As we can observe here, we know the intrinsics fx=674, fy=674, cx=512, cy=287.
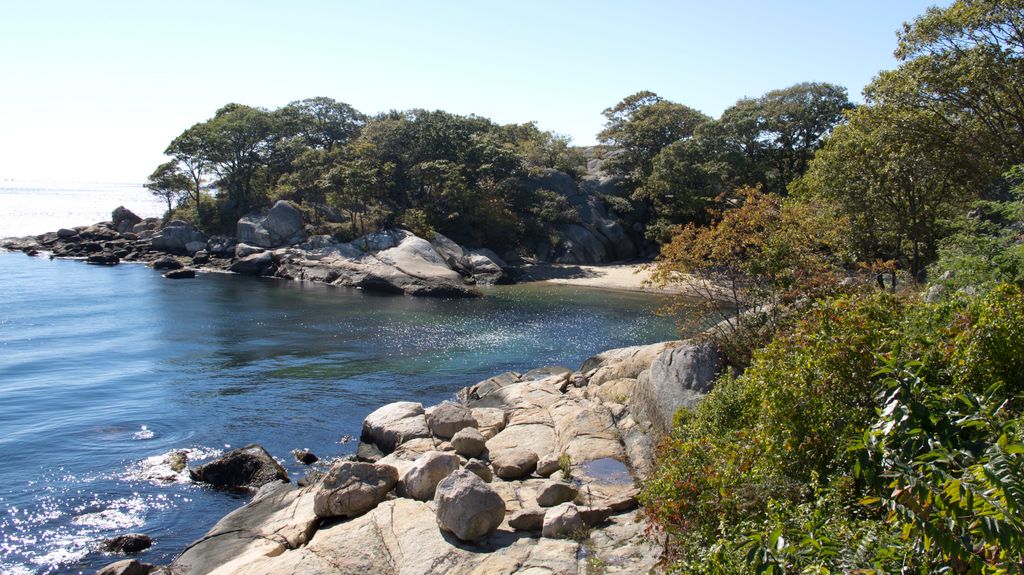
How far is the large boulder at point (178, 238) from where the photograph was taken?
Result: 64.5 m

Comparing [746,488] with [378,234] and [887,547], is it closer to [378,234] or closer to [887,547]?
[887,547]

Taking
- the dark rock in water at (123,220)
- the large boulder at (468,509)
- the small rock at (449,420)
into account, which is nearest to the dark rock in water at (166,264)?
the dark rock in water at (123,220)

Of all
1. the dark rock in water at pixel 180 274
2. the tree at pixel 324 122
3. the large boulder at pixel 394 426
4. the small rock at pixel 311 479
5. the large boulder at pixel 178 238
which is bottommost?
the small rock at pixel 311 479

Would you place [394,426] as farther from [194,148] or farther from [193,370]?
[194,148]

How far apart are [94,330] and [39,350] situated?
4.35m

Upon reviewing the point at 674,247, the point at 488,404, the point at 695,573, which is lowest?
the point at 488,404

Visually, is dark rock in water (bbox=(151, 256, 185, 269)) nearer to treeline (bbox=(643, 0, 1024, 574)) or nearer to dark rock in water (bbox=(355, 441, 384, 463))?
dark rock in water (bbox=(355, 441, 384, 463))

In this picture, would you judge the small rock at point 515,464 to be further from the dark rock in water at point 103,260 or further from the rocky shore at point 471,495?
the dark rock in water at point 103,260

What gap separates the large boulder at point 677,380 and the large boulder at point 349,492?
621cm

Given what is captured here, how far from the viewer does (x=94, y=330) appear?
35344mm

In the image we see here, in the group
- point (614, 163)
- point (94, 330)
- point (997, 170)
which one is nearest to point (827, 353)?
point (997, 170)

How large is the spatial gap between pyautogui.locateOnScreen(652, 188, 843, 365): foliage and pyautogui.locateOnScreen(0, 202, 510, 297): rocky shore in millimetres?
31870

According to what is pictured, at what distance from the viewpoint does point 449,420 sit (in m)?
18.3

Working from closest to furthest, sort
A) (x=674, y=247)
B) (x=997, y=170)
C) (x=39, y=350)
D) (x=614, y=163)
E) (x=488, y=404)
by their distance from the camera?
1. (x=674, y=247)
2. (x=488, y=404)
3. (x=997, y=170)
4. (x=39, y=350)
5. (x=614, y=163)
